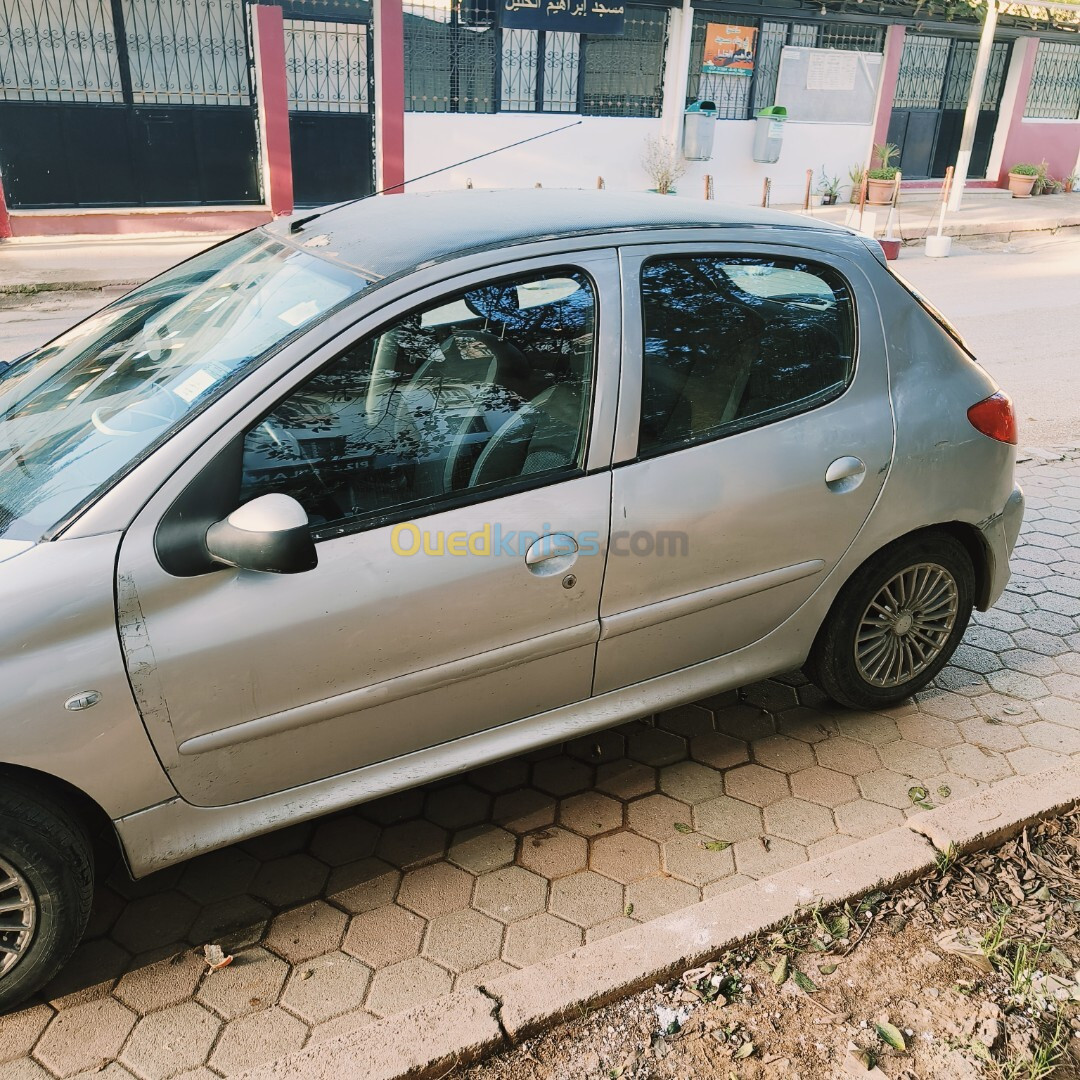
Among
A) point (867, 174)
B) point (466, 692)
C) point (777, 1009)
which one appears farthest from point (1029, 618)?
point (867, 174)

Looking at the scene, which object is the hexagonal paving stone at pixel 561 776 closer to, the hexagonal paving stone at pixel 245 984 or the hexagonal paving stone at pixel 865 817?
the hexagonal paving stone at pixel 865 817

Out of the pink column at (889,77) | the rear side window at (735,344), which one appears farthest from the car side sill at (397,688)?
the pink column at (889,77)

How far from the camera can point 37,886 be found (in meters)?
2.30

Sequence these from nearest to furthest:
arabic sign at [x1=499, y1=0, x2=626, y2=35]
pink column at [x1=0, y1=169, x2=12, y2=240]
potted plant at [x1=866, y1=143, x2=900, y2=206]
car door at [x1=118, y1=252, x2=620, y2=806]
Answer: car door at [x1=118, y1=252, x2=620, y2=806] → pink column at [x1=0, y1=169, x2=12, y2=240] → arabic sign at [x1=499, y1=0, x2=626, y2=35] → potted plant at [x1=866, y1=143, x2=900, y2=206]

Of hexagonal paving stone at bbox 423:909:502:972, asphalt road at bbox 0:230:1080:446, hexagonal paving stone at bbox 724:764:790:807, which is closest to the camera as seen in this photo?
hexagonal paving stone at bbox 423:909:502:972

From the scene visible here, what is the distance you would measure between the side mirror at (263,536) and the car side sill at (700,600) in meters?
0.95

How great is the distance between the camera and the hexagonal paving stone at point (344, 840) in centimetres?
303

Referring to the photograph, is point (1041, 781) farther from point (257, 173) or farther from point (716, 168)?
point (716, 168)

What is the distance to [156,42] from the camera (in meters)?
12.8

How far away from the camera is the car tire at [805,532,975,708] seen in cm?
342

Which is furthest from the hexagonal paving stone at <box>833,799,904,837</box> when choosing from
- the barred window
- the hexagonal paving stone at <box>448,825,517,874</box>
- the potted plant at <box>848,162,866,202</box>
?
the barred window

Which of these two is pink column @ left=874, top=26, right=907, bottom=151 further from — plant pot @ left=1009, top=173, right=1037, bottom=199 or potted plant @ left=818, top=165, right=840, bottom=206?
plant pot @ left=1009, top=173, right=1037, bottom=199

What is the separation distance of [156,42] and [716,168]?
892cm

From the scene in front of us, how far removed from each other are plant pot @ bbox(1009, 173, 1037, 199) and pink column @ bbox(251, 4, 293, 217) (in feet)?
47.3
